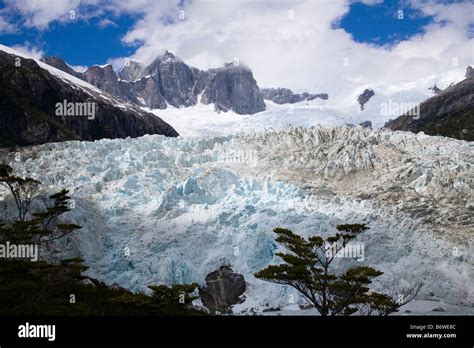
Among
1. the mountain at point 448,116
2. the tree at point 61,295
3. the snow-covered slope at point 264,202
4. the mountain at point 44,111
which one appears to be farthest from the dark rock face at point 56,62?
the tree at point 61,295

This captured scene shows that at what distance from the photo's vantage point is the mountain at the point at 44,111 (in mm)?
98750

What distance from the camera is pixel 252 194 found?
32.8m

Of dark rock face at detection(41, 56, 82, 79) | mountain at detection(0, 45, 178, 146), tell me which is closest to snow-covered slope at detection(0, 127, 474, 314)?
mountain at detection(0, 45, 178, 146)

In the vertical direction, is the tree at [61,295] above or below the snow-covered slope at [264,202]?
below

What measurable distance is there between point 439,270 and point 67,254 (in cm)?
1873

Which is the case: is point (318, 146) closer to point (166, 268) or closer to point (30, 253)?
point (166, 268)

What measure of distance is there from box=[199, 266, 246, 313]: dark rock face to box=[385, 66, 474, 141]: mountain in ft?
301

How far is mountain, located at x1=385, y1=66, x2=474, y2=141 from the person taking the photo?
11611 cm

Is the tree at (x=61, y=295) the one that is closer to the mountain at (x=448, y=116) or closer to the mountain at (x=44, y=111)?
the mountain at (x=44, y=111)

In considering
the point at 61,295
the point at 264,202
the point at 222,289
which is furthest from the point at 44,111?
the point at 61,295

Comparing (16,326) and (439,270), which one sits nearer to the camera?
(16,326)

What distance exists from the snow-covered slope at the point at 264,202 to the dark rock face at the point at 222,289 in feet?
1.49

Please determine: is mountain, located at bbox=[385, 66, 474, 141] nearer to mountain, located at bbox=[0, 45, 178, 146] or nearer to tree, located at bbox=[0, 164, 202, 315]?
mountain, located at bbox=[0, 45, 178, 146]

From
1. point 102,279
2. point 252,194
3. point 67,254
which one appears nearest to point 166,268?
point 102,279
